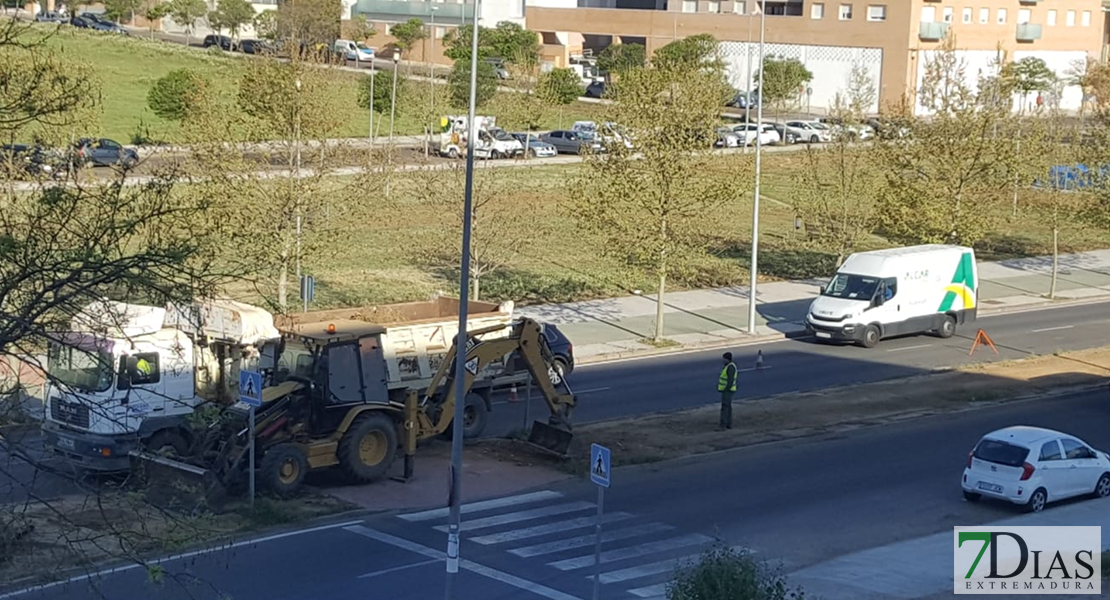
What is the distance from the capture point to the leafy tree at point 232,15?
98.1 m

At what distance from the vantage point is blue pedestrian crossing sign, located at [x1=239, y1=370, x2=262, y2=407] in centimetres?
1964

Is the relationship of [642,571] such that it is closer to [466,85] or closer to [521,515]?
[521,515]

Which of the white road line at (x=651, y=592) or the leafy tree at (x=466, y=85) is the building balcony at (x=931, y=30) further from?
the white road line at (x=651, y=592)

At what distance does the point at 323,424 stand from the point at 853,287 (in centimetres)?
1991

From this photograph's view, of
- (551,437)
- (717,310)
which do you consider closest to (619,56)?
(717,310)

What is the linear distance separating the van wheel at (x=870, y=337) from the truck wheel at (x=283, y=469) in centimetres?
2006

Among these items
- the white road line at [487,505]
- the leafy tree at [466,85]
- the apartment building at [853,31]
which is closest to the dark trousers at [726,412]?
the white road line at [487,505]

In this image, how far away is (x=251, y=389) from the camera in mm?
19688

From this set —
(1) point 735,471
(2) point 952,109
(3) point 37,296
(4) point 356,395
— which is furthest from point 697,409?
(2) point 952,109

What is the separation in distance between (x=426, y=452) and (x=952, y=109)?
98.1 feet

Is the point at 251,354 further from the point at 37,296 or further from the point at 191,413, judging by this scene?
the point at 37,296

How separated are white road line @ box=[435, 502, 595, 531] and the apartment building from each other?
236ft

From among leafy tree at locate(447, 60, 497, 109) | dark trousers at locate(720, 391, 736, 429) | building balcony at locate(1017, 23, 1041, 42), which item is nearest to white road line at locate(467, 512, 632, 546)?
dark trousers at locate(720, 391, 736, 429)

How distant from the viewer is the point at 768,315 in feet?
136
